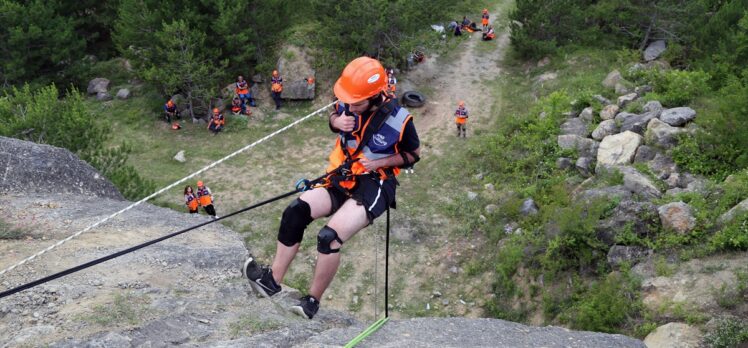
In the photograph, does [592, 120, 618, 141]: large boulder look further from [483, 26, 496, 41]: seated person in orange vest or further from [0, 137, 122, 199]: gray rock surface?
[0, 137, 122, 199]: gray rock surface

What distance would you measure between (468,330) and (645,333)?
3805mm

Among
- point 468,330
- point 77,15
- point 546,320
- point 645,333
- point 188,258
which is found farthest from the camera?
point 77,15

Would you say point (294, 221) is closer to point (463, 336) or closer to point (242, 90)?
point (463, 336)

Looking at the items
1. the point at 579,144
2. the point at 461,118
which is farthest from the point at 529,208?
the point at 461,118

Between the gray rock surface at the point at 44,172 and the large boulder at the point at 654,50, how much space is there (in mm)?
17998

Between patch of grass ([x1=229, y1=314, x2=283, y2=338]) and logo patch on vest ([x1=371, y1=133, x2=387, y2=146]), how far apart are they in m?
2.12

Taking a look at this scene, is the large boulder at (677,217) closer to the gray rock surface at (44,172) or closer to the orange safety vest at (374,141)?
the orange safety vest at (374,141)

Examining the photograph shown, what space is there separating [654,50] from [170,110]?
55.7 ft

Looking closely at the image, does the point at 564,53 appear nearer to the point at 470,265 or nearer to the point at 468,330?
the point at 470,265

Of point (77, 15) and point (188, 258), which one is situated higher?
point (188, 258)

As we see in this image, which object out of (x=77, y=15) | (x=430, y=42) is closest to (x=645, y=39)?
(x=430, y=42)

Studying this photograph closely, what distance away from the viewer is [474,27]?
2620 centimetres

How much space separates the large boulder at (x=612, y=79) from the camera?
741 inches

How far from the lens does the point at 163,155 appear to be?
64.6 feet
